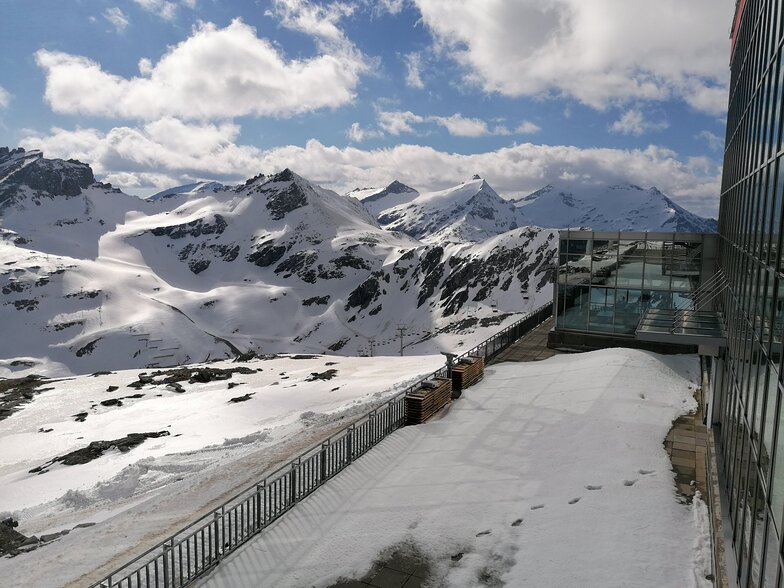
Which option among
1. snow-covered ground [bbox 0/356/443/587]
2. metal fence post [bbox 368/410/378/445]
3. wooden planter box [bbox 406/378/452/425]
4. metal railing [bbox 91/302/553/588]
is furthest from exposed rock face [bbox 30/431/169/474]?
wooden planter box [bbox 406/378/452/425]

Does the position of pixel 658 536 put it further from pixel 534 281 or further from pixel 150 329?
pixel 150 329

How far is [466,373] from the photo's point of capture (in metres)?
21.5

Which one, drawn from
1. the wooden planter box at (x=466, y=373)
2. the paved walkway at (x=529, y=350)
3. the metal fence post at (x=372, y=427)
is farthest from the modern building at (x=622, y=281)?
the metal fence post at (x=372, y=427)

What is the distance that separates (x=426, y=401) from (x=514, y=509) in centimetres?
663

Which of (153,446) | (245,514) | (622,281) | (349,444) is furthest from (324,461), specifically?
(622,281)

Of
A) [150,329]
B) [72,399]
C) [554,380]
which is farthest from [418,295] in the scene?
[554,380]

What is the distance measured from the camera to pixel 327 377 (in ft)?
120

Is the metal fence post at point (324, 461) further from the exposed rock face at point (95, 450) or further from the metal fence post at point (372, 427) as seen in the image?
the exposed rock face at point (95, 450)

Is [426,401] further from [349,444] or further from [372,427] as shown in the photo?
[349,444]

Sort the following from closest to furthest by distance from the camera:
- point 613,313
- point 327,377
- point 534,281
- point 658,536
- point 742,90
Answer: point 658,536 → point 742,90 → point 613,313 → point 327,377 → point 534,281

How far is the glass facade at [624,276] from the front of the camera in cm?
2834

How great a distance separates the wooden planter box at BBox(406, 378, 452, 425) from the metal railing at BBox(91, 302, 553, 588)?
1.19 ft

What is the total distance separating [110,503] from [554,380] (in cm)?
1792

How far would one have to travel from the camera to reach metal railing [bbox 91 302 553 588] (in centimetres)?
977
